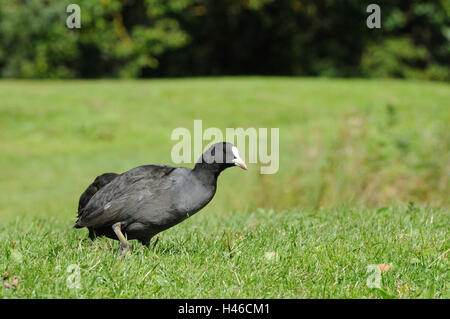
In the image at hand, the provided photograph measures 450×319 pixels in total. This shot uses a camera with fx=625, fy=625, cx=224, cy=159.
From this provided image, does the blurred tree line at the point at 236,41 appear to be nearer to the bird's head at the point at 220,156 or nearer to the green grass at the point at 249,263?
the green grass at the point at 249,263

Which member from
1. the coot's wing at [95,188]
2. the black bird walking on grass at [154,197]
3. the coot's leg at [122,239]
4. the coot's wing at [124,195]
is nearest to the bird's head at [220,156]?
the black bird walking on grass at [154,197]

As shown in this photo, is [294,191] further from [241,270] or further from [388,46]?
[388,46]

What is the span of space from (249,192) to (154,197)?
20.2 feet

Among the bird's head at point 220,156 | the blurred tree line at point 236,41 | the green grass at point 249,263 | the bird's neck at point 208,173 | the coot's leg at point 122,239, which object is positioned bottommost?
the green grass at point 249,263

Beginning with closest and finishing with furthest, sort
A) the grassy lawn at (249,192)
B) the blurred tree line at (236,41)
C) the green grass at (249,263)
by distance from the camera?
1. the green grass at (249,263)
2. the grassy lawn at (249,192)
3. the blurred tree line at (236,41)

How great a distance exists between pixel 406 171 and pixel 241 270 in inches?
241

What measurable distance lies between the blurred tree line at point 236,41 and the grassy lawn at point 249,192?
8055 mm

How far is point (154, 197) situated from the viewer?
13.1 feet

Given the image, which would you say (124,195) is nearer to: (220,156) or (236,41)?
(220,156)

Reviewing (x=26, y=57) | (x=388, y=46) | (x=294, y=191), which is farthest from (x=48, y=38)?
(x=294, y=191)

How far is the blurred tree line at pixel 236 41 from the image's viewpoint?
29094 millimetres

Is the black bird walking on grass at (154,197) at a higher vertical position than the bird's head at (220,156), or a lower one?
lower

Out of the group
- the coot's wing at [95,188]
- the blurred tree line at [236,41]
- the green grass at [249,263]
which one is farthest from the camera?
the blurred tree line at [236,41]
